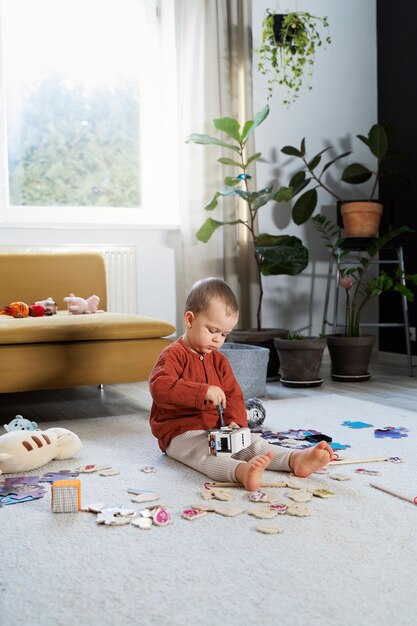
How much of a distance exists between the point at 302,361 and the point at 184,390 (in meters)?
1.83

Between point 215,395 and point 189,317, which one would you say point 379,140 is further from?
point 215,395

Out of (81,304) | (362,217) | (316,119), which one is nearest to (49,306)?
(81,304)

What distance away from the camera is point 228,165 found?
4.43 metres

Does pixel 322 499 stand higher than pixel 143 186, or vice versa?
pixel 143 186

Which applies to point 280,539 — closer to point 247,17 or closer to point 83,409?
point 83,409

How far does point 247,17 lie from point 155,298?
180 cm

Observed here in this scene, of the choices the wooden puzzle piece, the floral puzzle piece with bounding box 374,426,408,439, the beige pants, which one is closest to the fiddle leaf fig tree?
the floral puzzle piece with bounding box 374,426,408,439

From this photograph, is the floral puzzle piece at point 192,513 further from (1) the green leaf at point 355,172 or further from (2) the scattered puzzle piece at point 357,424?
(1) the green leaf at point 355,172

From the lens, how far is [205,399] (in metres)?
2.06

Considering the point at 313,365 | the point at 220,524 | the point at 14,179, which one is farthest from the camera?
the point at 14,179

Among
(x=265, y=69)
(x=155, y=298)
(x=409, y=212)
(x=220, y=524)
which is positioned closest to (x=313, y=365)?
(x=155, y=298)

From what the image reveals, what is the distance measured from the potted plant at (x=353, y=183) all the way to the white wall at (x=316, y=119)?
0.15 m

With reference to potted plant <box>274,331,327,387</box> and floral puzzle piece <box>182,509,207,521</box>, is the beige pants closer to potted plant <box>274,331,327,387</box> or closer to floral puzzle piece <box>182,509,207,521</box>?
floral puzzle piece <box>182,509,207,521</box>

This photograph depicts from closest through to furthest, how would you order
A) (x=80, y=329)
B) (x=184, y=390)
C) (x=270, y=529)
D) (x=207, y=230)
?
(x=270, y=529) < (x=184, y=390) < (x=80, y=329) < (x=207, y=230)
